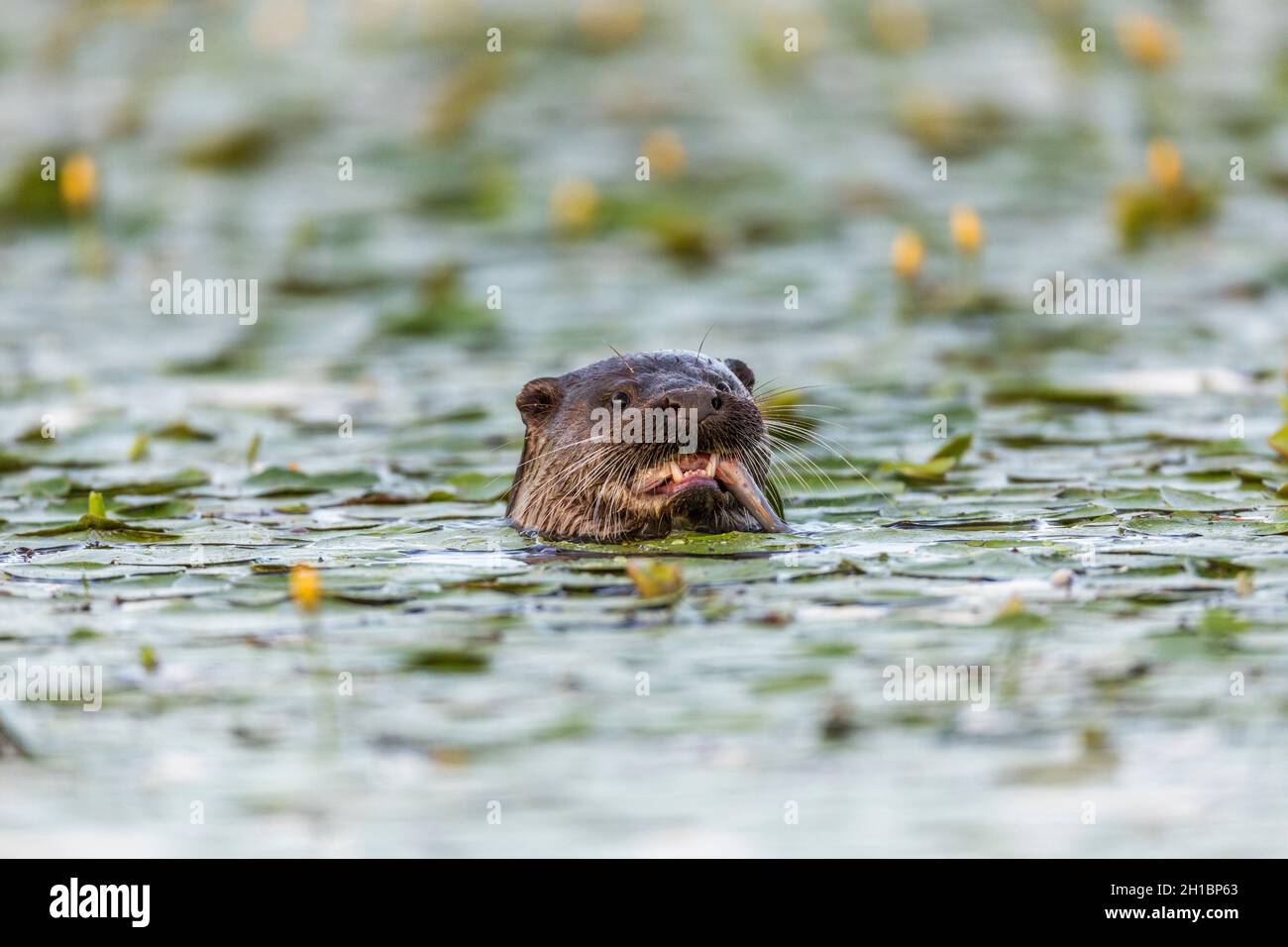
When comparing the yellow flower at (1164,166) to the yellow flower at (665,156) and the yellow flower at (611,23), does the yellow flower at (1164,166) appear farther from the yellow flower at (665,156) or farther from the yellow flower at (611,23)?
the yellow flower at (611,23)

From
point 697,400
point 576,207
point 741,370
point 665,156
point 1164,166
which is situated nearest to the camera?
point 697,400

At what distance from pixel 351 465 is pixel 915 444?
9.33 feet

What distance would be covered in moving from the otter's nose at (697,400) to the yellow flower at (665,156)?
9.25m

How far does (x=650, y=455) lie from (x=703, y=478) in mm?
224

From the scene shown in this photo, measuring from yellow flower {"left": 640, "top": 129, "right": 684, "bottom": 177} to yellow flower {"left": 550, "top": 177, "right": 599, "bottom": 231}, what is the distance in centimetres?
62

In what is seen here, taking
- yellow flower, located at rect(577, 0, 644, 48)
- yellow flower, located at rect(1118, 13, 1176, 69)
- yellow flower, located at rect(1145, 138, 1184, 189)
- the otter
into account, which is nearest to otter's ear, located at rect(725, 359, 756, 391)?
the otter

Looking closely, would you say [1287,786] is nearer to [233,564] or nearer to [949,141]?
[233,564]

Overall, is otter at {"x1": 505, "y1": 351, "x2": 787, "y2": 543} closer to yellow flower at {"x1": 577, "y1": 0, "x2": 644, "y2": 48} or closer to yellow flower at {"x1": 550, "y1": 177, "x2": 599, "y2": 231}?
yellow flower at {"x1": 550, "y1": 177, "x2": 599, "y2": 231}

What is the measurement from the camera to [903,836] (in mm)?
5012

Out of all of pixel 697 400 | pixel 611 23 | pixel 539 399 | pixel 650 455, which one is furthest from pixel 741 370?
pixel 611 23

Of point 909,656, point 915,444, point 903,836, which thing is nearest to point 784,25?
point 915,444

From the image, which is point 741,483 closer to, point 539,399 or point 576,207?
point 539,399

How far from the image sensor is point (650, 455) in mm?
8172

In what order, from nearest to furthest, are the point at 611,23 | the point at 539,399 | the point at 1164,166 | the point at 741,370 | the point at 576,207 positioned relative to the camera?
the point at 741,370 < the point at 539,399 < the point at 1164,166 < the point at 576,207 < the point at 611,23
